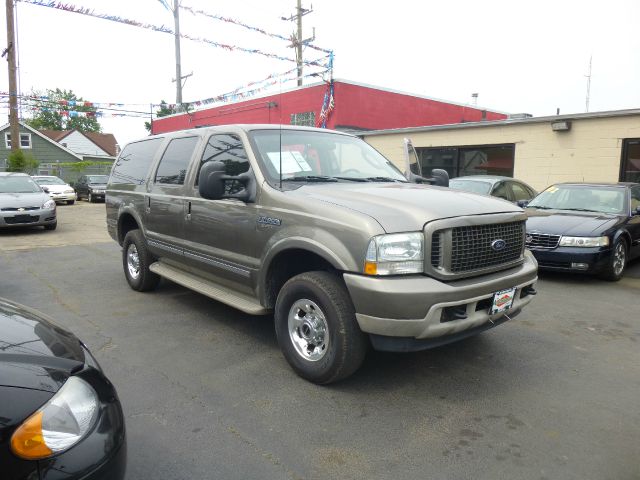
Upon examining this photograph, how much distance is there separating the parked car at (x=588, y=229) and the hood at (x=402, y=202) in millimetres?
3470

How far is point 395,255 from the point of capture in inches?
123

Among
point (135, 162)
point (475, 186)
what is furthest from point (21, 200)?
point (475, 186)

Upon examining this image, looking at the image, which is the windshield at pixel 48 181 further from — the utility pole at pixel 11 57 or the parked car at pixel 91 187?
the utility pole at pixel 11 57

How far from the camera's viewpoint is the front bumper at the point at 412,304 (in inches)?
119

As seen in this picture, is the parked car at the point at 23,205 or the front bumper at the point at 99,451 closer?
the front bumper at the point at 99,451

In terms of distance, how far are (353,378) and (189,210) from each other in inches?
93.0

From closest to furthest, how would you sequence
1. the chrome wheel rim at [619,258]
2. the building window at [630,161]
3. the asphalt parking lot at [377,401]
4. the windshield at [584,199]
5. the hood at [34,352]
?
the hood at [34,352]
the asphalt parking lot at [377,401]
the chrome wheel rim at [619,258]
the windshield at [584,199]
the building window at [630,161]

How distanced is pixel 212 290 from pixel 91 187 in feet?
75.2

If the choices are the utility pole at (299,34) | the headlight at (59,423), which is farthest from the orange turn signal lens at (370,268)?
the utility pole at (299,34)

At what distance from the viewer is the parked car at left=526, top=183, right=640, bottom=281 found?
6.76 m

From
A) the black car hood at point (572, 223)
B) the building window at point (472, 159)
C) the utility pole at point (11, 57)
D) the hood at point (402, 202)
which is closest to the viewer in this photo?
the hood at point (402, 202)

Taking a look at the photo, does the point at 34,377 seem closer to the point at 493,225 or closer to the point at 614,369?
the point at 493,225

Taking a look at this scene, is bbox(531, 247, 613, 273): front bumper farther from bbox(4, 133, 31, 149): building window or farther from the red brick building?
bbox(4, 133, 31, 149): building window

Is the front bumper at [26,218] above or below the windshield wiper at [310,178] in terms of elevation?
below
